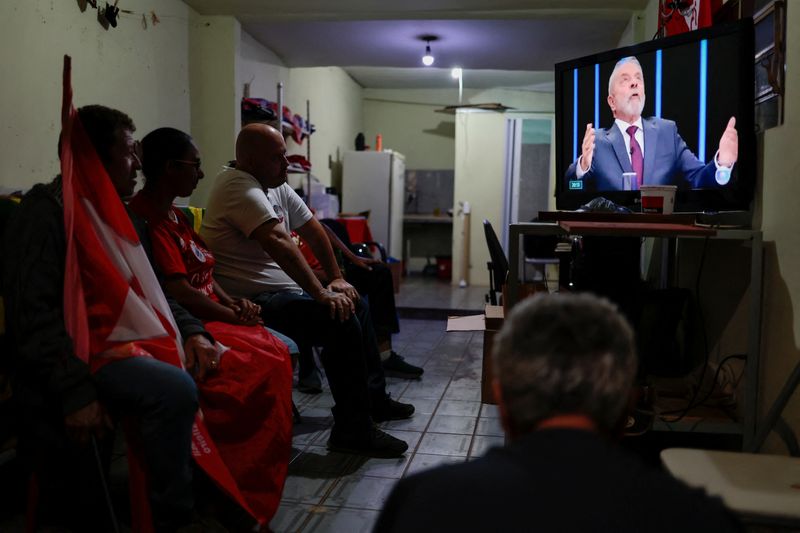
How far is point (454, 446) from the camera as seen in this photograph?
259cm

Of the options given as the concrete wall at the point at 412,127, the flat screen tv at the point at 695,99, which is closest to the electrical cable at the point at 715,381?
the flat screen tv at the point at 695,99

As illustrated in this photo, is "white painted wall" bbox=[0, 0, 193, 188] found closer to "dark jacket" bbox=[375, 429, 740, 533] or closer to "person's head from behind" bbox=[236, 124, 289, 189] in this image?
"person's head from behind" bbox=[236, 124, 289, 189]

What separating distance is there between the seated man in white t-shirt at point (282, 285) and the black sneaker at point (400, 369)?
38.1 inches

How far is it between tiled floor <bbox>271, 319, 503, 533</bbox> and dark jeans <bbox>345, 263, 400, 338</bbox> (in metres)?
0.31

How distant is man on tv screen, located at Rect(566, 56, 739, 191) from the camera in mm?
2377

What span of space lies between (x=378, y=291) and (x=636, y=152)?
1527 mm

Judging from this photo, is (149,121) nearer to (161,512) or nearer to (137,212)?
(137,212)

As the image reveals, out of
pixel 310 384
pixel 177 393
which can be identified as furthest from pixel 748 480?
pixel 310 384

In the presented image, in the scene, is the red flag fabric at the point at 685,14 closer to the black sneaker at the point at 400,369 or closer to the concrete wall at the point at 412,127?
the black sneaker at the point at 400,369

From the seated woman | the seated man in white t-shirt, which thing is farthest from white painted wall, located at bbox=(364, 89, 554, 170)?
the seated woman

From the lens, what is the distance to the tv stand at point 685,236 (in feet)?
6.43

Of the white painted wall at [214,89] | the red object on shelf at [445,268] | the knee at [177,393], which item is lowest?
the red object on shelf at [445,268]

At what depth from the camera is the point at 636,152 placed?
2.68m

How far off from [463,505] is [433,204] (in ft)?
29.5
